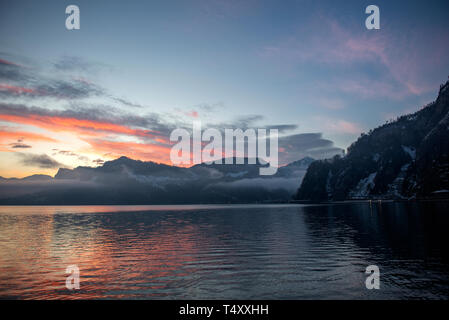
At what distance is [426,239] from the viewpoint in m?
48.6

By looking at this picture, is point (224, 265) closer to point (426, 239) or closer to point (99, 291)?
point (99, 291)

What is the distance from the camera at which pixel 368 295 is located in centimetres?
2189

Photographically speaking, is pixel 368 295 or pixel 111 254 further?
pixel 111 254

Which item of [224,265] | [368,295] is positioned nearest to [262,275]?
[224,265]

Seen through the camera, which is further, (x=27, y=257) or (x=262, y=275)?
(x=27, y=257)

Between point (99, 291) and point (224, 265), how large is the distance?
1409cm

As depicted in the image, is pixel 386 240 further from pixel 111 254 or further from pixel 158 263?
pixel 111 254

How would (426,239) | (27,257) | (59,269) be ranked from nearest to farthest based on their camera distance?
(59,269), (27,257), (426,239)

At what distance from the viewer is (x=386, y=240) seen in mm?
50031
